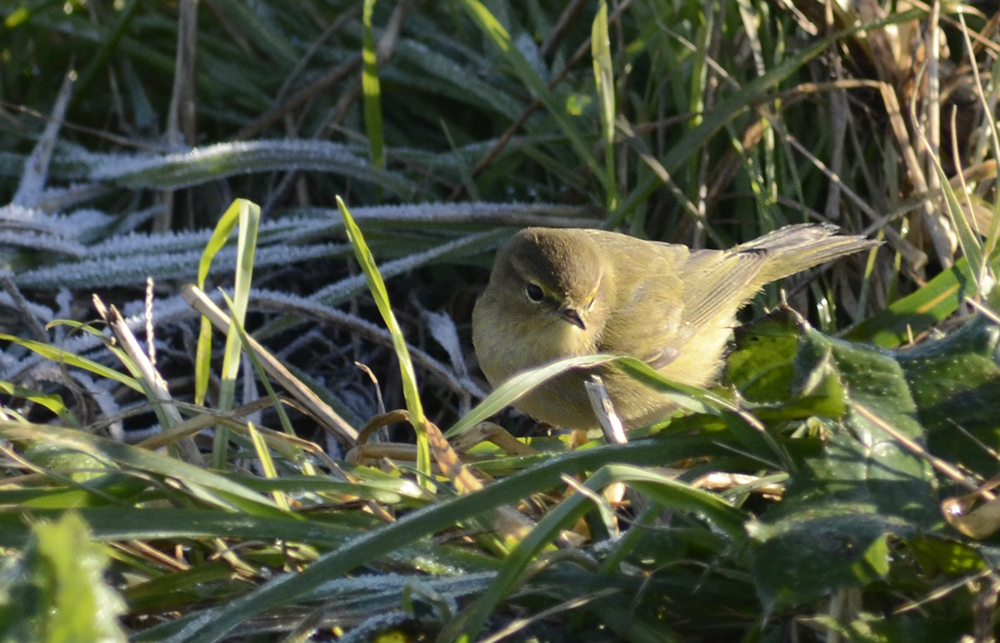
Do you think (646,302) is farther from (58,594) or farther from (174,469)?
(58,594)

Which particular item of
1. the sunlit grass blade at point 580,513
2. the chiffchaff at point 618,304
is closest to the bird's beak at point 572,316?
the chiffchaff at point 618,304

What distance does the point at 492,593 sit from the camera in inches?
74.4

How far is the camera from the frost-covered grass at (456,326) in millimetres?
1962

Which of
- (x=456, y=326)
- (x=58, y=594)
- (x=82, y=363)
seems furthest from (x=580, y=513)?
(x=456, y=326)

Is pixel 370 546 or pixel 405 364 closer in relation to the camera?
pixel 370 546

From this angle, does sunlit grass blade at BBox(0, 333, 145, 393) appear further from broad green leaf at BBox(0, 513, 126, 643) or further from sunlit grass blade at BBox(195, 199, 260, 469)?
broad green leaf at BBox(0, 513, 126, 643)

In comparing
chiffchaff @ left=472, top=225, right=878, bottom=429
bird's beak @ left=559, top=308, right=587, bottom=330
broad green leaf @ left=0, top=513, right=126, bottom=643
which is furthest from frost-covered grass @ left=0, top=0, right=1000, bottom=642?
bird's beak @ left=559, top=308, right=587, bottom=330

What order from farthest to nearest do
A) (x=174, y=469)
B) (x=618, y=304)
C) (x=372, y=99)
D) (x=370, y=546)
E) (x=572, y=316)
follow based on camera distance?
1. (x=372, y=99)
2. (x=618, y=304)
3. (x=572, y=316)
4. (x=174, y=469)
5. (x=370, y=546)

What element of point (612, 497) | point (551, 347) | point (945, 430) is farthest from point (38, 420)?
point (945, 430)

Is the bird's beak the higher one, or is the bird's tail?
the bird's tail

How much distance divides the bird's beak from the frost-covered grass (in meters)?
0.41

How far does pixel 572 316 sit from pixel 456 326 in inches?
34.3

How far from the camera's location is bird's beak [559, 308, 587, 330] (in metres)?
3.65

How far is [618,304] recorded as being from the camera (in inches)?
160
